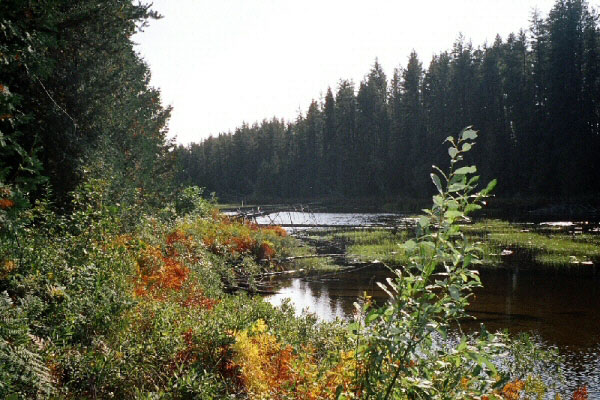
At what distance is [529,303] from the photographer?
12.1 metres

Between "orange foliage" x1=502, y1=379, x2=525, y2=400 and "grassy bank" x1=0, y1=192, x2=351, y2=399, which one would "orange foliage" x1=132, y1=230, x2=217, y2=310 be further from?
"orange foliage" x1=502, y1=379, x2=525, y2=400

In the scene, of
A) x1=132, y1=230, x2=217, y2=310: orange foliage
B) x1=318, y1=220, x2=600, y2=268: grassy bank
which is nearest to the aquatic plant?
x1=132, y1=230, x2=217, y2=310: orange foliage

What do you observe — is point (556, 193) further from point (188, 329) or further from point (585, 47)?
point (188, 329)

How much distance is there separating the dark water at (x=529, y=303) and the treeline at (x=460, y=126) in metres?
15.9

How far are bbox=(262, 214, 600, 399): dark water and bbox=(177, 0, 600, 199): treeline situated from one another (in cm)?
1590

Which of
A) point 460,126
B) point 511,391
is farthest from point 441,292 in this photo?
point 460,126

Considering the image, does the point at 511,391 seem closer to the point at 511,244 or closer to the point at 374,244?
the point at 374,244

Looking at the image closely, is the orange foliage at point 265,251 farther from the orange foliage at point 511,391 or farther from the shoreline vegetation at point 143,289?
the orange foliage at point 511,391

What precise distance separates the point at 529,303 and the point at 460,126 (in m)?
50.1

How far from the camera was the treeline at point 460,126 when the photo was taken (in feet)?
147

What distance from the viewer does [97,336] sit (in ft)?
16.7

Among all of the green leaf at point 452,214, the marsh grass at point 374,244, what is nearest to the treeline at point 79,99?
the green leaf at point 452,214

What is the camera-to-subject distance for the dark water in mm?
8711

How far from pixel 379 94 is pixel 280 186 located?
26.2 m
